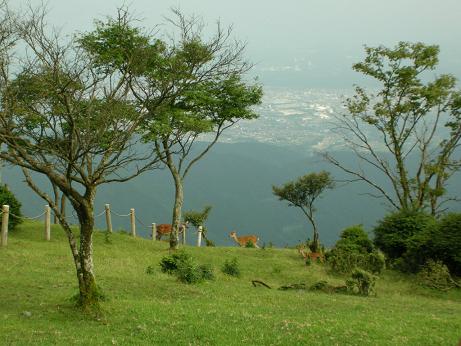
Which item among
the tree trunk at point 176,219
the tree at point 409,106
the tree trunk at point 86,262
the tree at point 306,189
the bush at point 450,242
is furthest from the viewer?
the tree at point 306,189

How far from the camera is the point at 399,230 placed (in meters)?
27.0

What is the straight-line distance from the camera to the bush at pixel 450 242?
76.8 feet

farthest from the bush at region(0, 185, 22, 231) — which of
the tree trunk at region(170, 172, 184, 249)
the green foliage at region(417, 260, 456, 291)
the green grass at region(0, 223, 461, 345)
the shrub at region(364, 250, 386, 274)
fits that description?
the green foliage at region(417, 260, 456, 291)

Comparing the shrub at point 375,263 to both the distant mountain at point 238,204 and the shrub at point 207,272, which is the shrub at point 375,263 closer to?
the shrub at point 207,272

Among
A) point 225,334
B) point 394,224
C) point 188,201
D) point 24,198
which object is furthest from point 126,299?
point 188,201

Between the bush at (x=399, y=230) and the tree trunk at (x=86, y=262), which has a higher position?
the bush at (x=399, y=230)

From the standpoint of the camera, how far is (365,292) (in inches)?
754

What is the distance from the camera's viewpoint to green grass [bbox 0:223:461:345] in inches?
393

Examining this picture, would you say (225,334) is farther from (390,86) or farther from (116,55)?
(390,86)

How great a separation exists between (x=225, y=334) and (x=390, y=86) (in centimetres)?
2670

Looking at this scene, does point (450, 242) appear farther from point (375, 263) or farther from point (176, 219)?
point (176, 219)

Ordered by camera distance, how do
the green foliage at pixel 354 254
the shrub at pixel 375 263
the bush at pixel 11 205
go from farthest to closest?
the bush at pixel 11 205
the green foliage at pixel 354 254
the shrub at pixel 375 263

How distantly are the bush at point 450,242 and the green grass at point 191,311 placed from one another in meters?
2.22

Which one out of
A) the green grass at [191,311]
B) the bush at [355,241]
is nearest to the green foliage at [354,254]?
the bush at [355,241]
